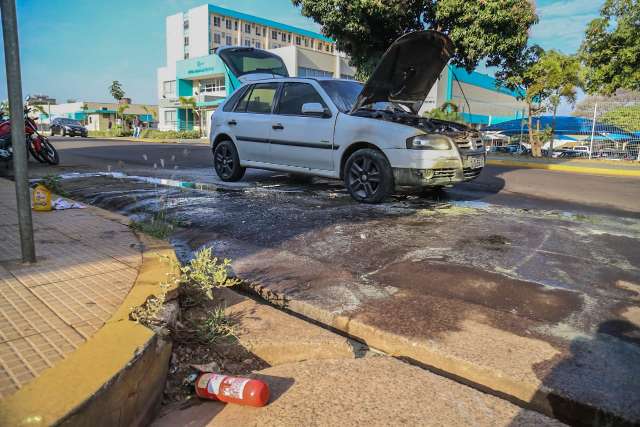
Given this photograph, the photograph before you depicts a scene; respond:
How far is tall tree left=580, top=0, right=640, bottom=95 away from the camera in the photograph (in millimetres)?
15070

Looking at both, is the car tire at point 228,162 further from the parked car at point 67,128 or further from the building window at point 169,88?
the building window at point 169,88

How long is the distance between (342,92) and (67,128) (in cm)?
3451

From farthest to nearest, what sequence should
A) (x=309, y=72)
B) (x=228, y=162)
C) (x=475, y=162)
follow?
(x=309, y=72) → (x=228, y=162) → (x=475, y=162)

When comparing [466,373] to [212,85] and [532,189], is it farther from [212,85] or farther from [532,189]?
[212,85]

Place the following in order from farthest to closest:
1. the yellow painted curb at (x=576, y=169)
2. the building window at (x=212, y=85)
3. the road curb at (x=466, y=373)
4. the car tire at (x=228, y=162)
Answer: the building window at (x=212, y=85) < the yellow painted curb at (x=576, y=169) < the car tire at (x=228, y=162) < the road curb at (x=466, y=373)

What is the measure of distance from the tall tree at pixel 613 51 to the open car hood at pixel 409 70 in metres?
11.7

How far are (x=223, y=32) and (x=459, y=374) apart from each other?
69.6m

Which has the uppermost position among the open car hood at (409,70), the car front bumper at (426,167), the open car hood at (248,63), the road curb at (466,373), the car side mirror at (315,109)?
the open car hood at (248,63)

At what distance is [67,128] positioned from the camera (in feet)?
114

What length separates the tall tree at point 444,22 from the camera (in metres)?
15.5

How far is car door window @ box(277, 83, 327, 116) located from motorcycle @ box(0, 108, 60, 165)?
5.51m

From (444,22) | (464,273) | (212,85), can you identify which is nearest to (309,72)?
(212,85)

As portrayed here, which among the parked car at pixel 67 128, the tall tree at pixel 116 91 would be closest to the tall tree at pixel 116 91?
the tall tree at pixel 116 91

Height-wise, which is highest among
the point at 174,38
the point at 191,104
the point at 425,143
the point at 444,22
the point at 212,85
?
the point at 174,38
